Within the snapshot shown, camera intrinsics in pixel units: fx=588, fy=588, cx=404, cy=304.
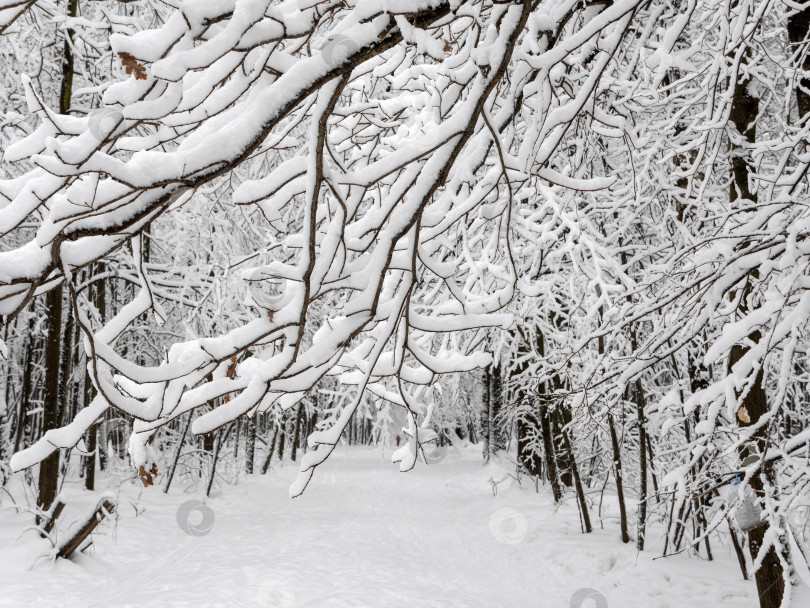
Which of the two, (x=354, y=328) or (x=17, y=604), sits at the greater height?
(x=354, y=328)

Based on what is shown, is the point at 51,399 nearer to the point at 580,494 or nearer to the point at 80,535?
the point at 80,535

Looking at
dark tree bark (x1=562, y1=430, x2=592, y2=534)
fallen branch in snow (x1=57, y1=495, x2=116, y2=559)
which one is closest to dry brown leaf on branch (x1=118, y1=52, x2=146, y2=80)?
fallen branch in snow (x1=57, y1=495, x2=116, y2=559)

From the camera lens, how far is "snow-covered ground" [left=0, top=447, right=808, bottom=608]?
5891 mm

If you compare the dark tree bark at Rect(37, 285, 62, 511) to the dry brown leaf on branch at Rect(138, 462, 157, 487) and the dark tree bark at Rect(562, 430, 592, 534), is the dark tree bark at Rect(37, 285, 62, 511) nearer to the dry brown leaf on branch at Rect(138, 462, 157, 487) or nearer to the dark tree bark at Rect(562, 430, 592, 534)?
the dark tree bark at Rect(562, 430, 592, 534)

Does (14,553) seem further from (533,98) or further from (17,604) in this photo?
(533,98)

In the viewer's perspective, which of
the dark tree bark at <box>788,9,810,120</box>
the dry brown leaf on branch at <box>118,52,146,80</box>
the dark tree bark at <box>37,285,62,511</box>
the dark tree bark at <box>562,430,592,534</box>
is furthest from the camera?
the dark tree bark at <box>562,430,592,534</box>

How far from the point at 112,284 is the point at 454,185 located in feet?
46.3

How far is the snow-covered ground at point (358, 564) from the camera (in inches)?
232

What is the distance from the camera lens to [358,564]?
7469mm

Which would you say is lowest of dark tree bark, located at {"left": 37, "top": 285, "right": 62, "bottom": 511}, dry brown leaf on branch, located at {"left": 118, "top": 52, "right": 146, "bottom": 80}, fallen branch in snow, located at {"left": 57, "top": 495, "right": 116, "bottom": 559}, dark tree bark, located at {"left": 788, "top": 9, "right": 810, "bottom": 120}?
fallen branch in snow, located at {"left": 57, "top": 495, "right": 116, "bottom": 559}

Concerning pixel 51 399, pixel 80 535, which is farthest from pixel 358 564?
pixel 51 399

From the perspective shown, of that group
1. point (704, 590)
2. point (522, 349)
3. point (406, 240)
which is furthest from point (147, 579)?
point (522, 349)

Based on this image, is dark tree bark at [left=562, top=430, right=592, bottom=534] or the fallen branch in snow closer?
the fallen branch in snow

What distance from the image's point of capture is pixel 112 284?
14312 millimetres
